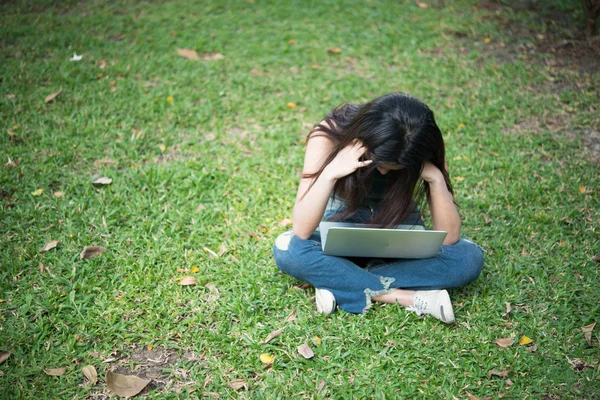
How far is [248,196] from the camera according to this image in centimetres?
371

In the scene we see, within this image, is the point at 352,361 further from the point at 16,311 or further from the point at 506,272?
the point at 16,311

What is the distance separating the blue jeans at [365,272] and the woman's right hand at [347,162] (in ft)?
1.34

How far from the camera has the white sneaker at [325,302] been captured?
9.12 ft

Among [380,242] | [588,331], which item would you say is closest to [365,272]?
[380,242]

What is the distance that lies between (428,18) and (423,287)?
13.5ft

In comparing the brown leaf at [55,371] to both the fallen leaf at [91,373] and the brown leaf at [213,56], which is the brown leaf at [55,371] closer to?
the fallen leaf at [91,373]

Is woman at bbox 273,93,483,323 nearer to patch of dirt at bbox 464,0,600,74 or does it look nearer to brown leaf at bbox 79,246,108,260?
brown leaf at bbox 79,246,108,260

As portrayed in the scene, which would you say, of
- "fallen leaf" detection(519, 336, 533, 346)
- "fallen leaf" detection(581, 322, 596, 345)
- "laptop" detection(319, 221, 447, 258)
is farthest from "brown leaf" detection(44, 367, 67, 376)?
"fallen leaf" detection(581, 322, 596, 345)

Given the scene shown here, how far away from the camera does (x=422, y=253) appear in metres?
2.79

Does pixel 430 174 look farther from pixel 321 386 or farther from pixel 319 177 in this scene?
pixel 321 386

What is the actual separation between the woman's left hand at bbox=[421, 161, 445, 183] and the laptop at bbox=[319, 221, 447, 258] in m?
0.28

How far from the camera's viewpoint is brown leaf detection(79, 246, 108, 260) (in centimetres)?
314

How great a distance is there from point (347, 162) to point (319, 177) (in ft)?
0.57

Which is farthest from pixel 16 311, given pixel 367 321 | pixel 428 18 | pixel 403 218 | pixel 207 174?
pixel 428 18
